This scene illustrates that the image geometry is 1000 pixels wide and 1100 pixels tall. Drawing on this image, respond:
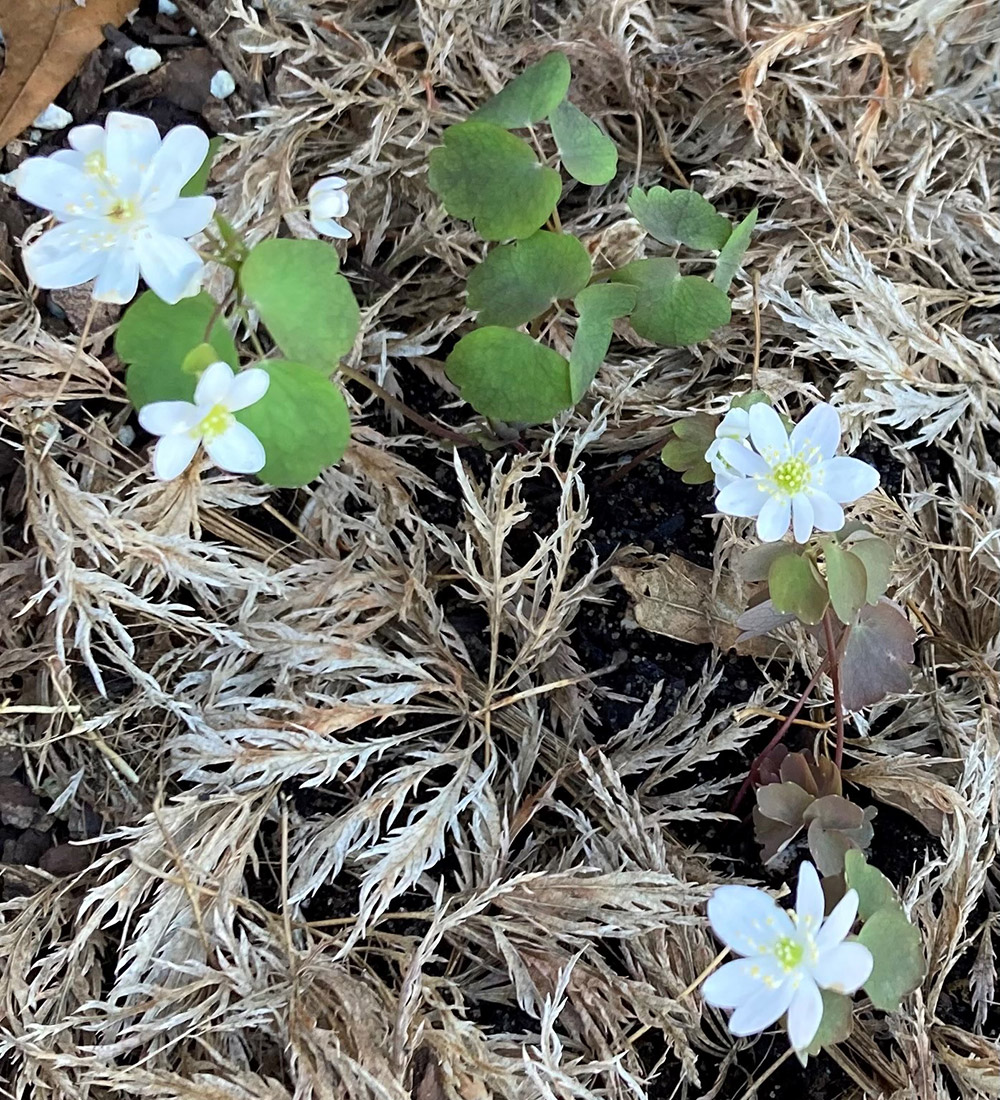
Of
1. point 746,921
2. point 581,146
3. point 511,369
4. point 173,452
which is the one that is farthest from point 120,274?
point 746,921

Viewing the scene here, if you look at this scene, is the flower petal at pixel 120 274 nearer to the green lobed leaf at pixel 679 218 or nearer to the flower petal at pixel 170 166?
the flower petal at pixel 170 166

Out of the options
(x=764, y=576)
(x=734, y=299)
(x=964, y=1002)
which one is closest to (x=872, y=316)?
(x=734, y=299)

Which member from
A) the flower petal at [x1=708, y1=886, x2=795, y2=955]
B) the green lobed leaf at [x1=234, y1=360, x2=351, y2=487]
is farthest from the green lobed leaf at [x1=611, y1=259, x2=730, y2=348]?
the flower petal at [x1=708, y1=886, x2=795, y2=955]

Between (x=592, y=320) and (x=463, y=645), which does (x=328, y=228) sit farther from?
(x=463, y=645)

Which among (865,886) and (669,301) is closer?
(865,886)

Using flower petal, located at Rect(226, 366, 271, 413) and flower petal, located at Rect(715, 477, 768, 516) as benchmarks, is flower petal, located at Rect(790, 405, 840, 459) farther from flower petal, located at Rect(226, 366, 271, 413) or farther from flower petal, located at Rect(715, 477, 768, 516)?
flower petal, located at Rect(226, 366, 271, 413)

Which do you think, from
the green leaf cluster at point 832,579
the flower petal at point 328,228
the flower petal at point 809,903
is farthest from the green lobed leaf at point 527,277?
the flower petal at point 809,903

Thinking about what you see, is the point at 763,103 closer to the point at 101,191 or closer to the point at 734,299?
the point at 734,299
